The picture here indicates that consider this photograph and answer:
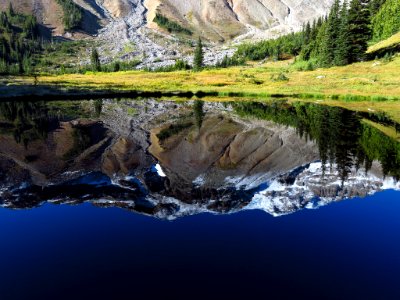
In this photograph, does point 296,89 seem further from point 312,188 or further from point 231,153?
point 312,188

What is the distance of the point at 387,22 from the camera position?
12556 cm

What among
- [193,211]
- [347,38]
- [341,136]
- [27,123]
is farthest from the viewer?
[347,38]

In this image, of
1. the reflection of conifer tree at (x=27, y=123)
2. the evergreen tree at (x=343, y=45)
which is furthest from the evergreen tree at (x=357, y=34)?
the reflection of conifer tree at (x=27, y=123)

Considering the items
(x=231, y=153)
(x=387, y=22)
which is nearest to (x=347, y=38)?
(x=387, y=22)

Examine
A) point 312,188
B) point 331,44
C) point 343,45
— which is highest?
point 331,44

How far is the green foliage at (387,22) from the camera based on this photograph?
12050 cm

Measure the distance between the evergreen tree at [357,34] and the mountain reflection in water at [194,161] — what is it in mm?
63775

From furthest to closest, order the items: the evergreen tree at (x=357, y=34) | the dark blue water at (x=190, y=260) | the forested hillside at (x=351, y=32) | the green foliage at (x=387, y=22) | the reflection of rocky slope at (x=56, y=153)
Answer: the green foliage at (x=387, y=22) → the forested hillside at (x=351, y=32) → the evergreen tree at (x=357, y=34) → the reflection of rocky slope at (x=56, y=153) → the dark blue water at (x=190, y=260)

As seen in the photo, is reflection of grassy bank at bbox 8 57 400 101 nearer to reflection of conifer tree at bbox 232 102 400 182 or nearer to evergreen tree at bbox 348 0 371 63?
evergreen tree at bbox 348 0 371 63

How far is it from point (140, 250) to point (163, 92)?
2962 inches

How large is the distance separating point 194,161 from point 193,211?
10.9 m

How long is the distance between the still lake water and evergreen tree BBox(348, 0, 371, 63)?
7376 cm

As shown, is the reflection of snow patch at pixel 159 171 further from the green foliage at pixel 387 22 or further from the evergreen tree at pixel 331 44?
the green foliage at pixel 387 22

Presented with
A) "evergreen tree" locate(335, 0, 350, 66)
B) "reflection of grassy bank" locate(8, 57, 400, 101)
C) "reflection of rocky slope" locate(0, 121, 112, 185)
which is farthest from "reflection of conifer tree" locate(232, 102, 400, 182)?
"evergreen tree" locate(335, 0, 350, 66)
